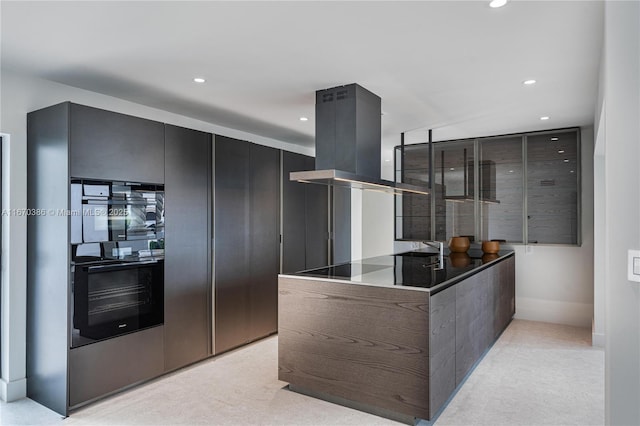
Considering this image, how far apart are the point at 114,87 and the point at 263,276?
7.39 feet

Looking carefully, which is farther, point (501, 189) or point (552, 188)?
point (501, 189)

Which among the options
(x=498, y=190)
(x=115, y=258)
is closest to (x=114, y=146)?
(x=115, y=258)

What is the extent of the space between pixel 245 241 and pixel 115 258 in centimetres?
134

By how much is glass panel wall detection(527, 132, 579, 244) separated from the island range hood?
100 inches

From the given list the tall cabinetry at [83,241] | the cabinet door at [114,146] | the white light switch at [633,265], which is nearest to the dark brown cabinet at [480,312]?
the white light switch at [633,265]

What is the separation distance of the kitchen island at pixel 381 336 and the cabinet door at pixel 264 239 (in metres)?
1.23

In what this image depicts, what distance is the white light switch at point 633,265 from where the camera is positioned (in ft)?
5.07

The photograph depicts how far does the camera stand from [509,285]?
15.8 feet

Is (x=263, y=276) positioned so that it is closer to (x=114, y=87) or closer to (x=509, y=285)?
(x=114, y=87)

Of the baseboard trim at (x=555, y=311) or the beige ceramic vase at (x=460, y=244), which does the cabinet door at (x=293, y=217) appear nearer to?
the beige ceramic vase at (x=460, y=244)

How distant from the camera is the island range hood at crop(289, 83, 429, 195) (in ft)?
10.6

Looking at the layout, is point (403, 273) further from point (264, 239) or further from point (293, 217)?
point (293, 217)

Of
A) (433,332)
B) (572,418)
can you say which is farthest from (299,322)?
(572,418)

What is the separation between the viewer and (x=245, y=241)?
13.6 feet
